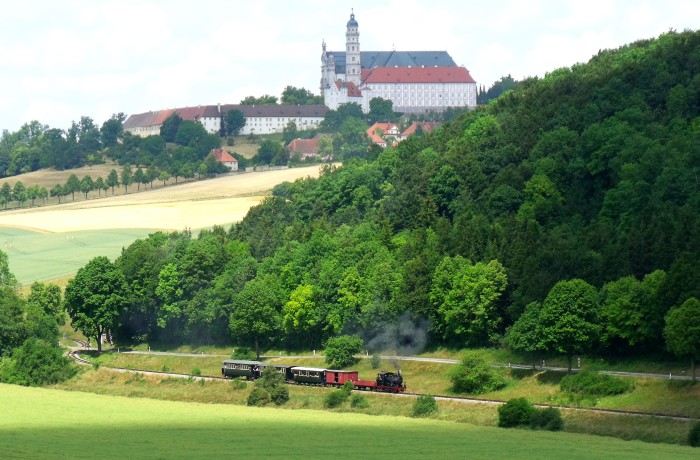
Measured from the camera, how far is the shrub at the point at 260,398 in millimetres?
97375

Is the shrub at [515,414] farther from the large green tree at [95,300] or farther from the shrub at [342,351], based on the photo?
the large green tree at [95,300]

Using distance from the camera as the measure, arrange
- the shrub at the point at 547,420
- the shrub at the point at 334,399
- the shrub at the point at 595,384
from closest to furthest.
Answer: the shrub at the point at 547,420 → the shrub at the point at 595,384 → the shrub at the point at 334,399

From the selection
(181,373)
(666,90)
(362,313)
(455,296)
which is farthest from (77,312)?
(666,90)

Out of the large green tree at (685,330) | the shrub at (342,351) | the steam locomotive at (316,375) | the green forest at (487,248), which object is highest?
the green forest at (487,248)

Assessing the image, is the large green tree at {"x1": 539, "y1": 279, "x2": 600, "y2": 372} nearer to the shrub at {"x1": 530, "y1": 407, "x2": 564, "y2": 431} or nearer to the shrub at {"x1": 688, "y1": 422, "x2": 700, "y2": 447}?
the shrub at {"x1": 530, "y1": 407, "x2": 564, "y2": 431}

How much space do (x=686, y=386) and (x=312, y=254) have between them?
51562mm

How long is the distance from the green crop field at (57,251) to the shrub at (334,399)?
70080mm

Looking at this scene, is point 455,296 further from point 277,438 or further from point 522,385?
point 277,438

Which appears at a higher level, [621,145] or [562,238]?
[621,145]

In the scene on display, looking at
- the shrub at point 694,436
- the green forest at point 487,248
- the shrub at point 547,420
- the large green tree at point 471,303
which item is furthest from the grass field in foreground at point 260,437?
the large green tree at point 471,303

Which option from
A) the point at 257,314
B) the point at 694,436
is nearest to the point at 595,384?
the point at 694,436

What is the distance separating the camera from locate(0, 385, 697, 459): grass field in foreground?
72.6 meters

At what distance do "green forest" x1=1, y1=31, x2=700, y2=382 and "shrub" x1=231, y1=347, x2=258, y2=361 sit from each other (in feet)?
6.43

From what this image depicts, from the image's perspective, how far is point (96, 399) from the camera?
101m
